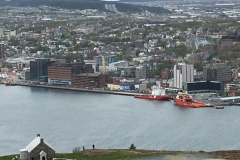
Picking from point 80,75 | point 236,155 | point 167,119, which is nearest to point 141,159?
point 236,155

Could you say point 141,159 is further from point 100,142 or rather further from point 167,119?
point 167,119

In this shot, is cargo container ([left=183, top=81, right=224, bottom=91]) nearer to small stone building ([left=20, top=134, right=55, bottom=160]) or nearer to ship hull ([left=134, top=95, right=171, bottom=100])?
ship hull ([left=134, top=95, right=171, bottom=100])

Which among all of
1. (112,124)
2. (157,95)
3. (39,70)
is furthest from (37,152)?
(39,70)

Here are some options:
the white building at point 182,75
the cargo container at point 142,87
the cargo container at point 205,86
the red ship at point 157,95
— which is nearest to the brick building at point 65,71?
the cargo container at point 142,87

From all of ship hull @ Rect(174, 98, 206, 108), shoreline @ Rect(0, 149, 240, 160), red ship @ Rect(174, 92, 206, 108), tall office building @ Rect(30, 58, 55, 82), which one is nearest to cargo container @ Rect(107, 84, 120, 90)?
tall office building @ Rect(30, 58, 55, 82)

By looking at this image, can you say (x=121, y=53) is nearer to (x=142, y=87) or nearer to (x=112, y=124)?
(x=142, y=87)

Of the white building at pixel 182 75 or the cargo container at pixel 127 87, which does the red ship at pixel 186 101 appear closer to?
the white building at pixel 182 75
